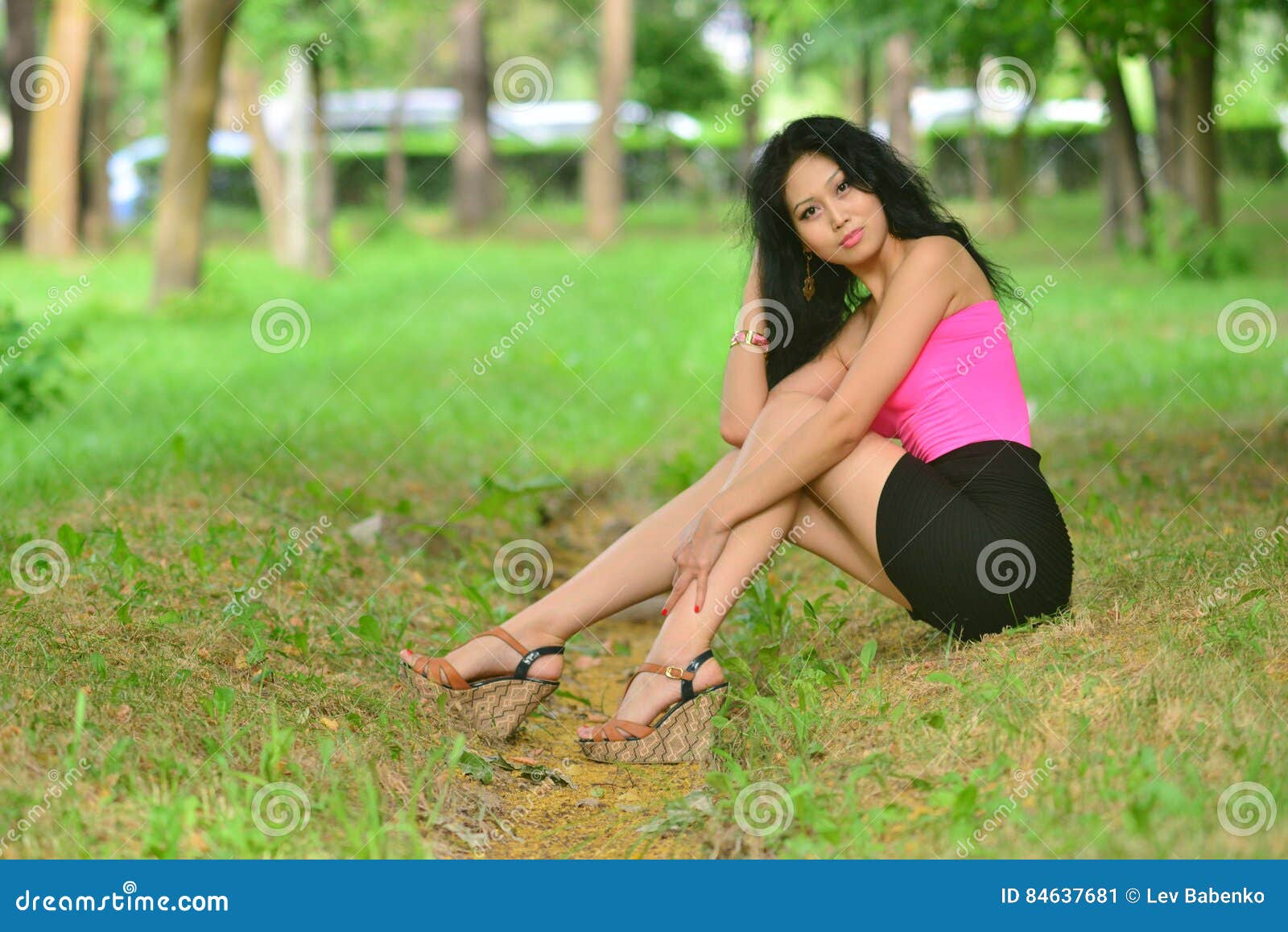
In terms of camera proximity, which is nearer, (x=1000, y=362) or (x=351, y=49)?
(x=1000, y=362)

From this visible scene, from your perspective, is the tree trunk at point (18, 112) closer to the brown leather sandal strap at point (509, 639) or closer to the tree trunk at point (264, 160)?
the tree trunk at point (264, 160)

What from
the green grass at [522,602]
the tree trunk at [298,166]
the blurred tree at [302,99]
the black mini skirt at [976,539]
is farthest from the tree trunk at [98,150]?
the black mini skirt at [976,539]

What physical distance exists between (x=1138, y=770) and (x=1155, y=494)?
123 inches

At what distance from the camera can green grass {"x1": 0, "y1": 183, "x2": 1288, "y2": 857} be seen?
279cm

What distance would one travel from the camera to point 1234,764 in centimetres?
271

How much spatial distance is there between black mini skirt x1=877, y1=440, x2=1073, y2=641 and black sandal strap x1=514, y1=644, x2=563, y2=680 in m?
0.88

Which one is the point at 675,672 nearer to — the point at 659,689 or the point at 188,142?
the point at 659,689

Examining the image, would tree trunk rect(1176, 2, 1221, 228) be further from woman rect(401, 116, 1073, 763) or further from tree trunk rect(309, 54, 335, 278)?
tree trunk rect(309, 54, 335, 278)

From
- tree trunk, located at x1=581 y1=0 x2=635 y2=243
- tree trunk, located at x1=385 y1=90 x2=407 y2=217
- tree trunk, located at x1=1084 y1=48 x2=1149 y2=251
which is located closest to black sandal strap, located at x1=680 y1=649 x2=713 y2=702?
tree trunk, located at x1=1084 y1=48 x2=1149 y2=251

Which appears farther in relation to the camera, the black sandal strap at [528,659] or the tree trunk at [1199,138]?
the tree trunk at [1199,138]

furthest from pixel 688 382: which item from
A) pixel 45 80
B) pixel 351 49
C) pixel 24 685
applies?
pixel 45 80

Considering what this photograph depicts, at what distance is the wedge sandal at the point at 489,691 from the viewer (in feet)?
12.2

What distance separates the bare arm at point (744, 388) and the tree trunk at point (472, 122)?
23598 mm

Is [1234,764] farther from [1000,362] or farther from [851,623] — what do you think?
[851,623]
